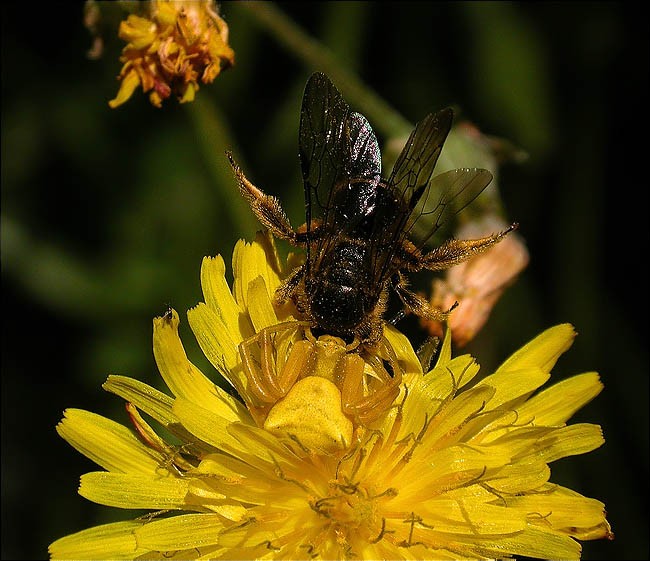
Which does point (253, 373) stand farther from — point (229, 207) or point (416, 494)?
point (229, 207)

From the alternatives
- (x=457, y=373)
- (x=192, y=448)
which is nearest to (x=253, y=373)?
(x=192, y=448)

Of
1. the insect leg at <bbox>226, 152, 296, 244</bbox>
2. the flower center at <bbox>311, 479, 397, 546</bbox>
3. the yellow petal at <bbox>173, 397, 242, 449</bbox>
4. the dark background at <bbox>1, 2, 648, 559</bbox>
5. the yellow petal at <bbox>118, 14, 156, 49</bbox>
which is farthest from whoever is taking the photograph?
the dark background at <bbox>1, 2, 648, 559</bbox>

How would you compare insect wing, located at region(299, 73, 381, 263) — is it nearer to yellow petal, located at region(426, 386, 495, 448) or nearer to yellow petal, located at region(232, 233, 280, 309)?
yellow petal, located at region(232, 233, 280, 309)

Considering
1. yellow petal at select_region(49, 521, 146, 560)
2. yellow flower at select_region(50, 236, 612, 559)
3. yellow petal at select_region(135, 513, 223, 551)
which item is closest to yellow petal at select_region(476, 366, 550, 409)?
yellow flower at select_region(50, 236, 612, 559)

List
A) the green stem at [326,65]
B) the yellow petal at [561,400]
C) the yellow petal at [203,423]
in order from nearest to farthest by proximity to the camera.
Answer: the yellow petal at [203,423]
the yellow petal at [561,400]
the green stem at [326,65]

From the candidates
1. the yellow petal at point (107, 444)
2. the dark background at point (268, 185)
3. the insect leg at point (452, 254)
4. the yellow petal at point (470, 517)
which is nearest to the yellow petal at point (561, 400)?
the yellow petal at point (470, 517)

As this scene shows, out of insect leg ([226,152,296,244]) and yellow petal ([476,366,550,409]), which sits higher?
insect leg ([226,152,296,244])

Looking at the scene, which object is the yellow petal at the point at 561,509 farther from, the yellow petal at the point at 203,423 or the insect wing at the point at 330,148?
the insect wing at the point at 330,148

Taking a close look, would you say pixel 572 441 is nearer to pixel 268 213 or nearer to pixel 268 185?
pixel 268 213
